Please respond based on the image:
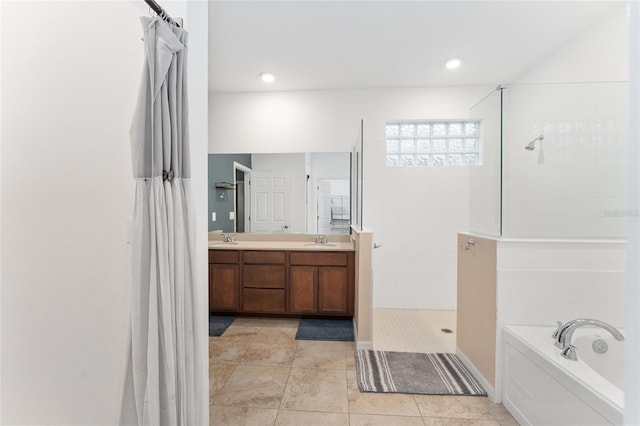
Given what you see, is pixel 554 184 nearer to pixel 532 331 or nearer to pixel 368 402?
pixel 532 331

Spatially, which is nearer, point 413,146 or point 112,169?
point 112,169

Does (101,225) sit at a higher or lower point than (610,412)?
higher

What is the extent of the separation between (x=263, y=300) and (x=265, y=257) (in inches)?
18.8

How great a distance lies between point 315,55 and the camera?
269 cm

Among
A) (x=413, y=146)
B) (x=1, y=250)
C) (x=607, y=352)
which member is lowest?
(x=607, y=352)

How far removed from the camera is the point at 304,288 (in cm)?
301

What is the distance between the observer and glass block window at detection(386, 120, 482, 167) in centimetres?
345

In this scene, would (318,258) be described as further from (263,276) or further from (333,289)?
(263,276)

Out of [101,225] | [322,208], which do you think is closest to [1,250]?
[101,225]

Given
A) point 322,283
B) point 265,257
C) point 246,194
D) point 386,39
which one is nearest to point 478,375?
point 322,283

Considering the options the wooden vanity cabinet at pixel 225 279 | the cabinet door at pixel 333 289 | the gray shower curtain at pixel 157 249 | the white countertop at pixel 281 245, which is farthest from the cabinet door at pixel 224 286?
the gray shower curtain at pixel 157 249

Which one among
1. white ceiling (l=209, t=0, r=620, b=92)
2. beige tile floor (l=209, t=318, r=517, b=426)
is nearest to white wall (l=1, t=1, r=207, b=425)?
beige tile floor (l=209, t=318, r=517, b=426)

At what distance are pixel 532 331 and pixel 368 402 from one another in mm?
1107

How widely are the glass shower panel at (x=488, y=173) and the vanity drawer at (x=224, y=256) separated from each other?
236 centimetres
